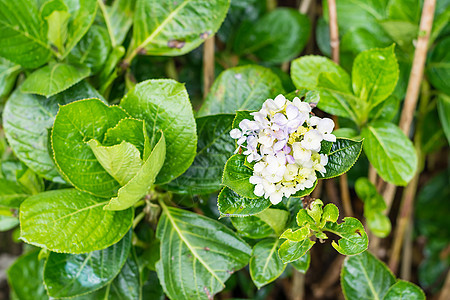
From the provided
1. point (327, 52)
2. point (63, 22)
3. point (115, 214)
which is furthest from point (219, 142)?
point (327, 52)

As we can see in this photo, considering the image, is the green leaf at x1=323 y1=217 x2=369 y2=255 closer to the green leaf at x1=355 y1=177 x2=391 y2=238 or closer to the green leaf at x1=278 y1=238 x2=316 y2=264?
the green leaf at x1=278 y1=238 x2=316 y2=264

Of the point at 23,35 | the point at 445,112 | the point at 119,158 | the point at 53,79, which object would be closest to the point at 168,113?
the point at 119,158

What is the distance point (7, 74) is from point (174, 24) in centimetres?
33

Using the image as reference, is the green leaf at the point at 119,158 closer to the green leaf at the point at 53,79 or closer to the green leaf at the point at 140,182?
the green leaf at the point at 140,182

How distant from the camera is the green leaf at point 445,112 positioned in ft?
2.74

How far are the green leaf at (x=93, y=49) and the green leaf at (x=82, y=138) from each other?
0.67 ft

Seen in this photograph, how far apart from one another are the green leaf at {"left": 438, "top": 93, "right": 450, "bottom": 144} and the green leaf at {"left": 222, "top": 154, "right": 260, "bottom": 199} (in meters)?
0.49

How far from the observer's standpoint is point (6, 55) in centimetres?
74

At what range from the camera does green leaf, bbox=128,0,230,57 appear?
0.78 metres

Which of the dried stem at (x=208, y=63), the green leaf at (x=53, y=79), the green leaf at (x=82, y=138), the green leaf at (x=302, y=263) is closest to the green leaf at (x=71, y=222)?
the green leaf at (x=82, y=138)

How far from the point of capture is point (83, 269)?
2.36ft

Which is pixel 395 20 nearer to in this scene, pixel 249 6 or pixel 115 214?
pixel 249 6

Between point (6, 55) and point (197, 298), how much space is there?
20.5 inches

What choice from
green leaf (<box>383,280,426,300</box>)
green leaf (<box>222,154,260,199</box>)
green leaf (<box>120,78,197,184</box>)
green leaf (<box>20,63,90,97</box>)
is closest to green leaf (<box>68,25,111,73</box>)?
green leaf (<box>20,63,90,97</box>)
